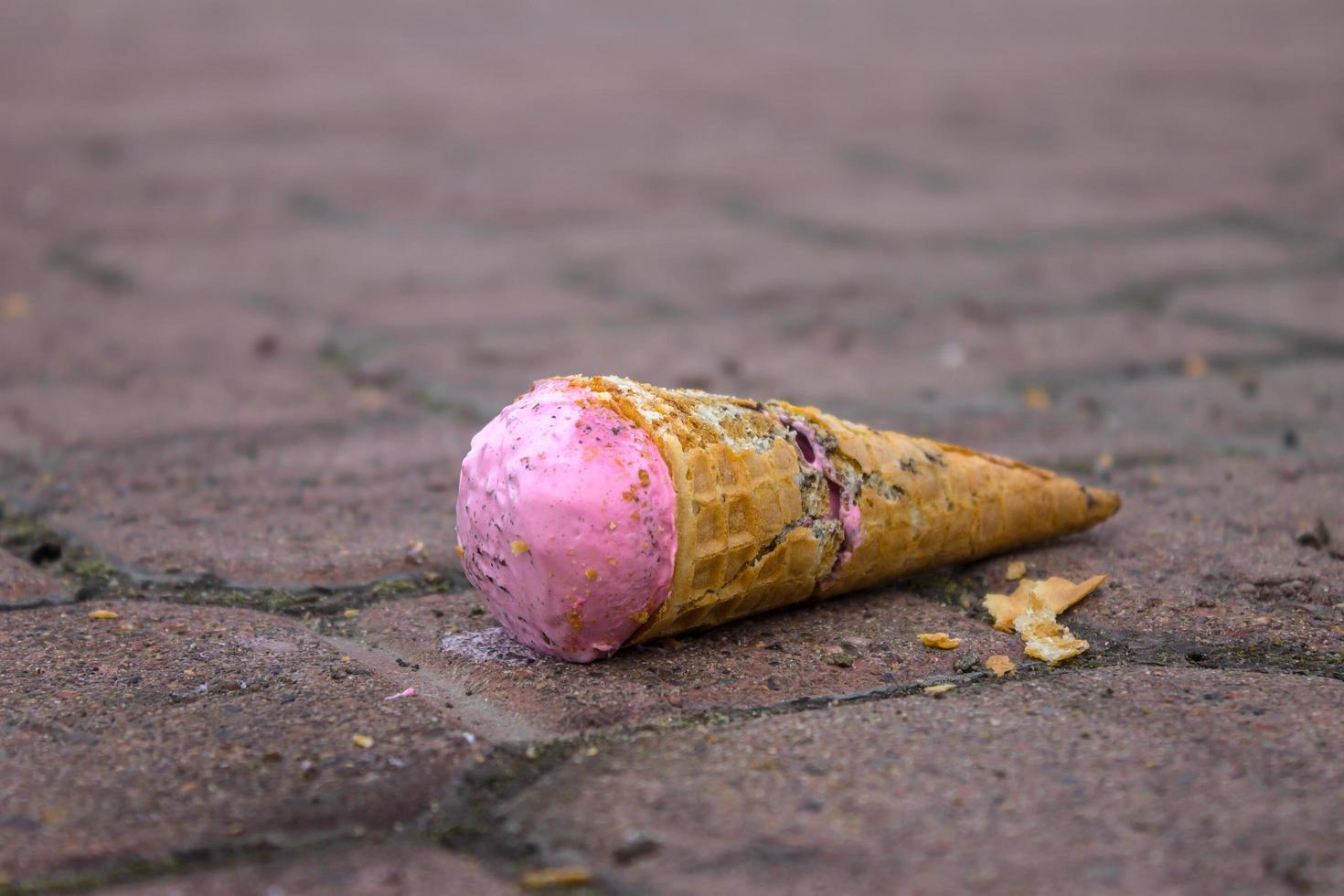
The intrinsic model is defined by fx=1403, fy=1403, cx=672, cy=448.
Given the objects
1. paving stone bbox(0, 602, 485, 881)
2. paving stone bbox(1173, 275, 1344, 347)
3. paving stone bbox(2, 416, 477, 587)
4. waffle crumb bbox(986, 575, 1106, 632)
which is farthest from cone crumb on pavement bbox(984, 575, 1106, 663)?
paving stone bbox(1173, 275, 1344, 347)

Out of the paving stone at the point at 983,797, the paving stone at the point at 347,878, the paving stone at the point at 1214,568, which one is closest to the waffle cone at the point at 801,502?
the paving stone at the point at 1214,568

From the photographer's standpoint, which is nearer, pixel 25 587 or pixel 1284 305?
pixel 25 587

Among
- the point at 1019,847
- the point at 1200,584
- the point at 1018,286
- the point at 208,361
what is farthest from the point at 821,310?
the point at 1019,847

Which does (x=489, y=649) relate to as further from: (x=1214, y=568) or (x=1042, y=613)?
(x=1214, y=568)

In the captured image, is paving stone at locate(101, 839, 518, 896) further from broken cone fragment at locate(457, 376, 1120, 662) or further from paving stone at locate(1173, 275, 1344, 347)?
paving stone at locate(1173, 275, 1344, 347)

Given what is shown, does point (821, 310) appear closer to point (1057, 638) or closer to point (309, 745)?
point (1057, 638)

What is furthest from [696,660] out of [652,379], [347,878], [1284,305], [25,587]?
[1284,305]

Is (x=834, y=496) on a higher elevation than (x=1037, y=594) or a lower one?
higher
